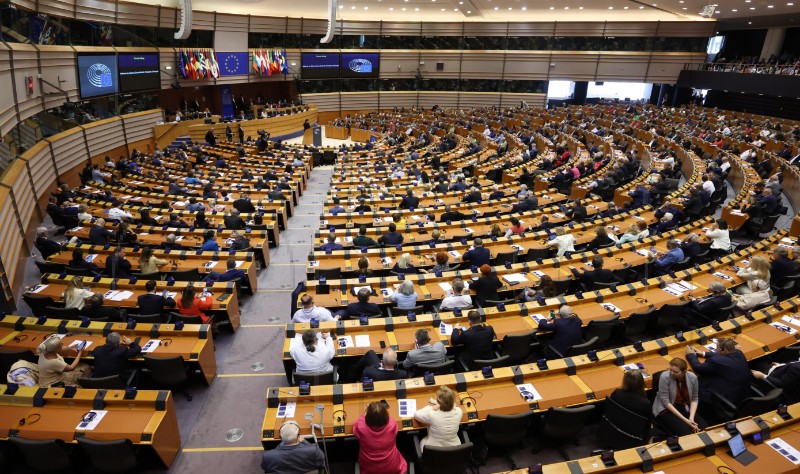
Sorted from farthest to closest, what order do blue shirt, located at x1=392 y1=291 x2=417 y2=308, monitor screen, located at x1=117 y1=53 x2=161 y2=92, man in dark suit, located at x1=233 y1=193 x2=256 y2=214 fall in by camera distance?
monitor screen, located at x1=117 y1=53 x2=161 y2=92 < man in dark suit, located at x1=233 y1=193 x2=256 y2=214 < blue shirt, located at x1=392 y1=291 x2=417 y2=308

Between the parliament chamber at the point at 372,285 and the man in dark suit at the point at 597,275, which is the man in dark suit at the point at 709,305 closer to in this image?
the parliament chamber at the point at 372,285

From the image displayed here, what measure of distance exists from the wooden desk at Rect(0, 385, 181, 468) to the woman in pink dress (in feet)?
8.12

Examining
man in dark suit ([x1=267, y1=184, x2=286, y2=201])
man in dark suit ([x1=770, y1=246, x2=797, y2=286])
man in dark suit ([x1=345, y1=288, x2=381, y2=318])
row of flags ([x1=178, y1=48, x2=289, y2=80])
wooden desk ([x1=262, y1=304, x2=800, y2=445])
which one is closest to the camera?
wooden desk ([x1=262, y1=304, x2=800, y2=445])

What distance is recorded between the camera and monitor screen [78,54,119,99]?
746 inches

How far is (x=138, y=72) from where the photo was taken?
76.0 feet

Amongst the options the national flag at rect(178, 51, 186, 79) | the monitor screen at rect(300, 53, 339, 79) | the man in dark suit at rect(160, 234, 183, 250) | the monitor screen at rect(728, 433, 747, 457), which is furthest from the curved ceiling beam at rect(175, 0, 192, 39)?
the monitor screen at rect(728, 433, 747, 457)

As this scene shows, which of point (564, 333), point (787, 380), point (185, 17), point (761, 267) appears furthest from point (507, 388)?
point (185, 17)

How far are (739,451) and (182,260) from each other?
33.2 ft

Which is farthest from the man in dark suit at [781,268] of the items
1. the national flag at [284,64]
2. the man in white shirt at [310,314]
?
the national flag at [284,64]

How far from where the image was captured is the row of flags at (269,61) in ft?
106

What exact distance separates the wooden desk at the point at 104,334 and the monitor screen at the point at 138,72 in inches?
712

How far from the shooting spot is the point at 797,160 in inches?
672

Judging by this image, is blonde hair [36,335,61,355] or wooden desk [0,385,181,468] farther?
blonde hair [36,335,61,355]

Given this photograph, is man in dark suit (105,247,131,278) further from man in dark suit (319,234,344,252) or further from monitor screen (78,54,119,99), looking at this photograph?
monitor screen (78,54,119,99)
